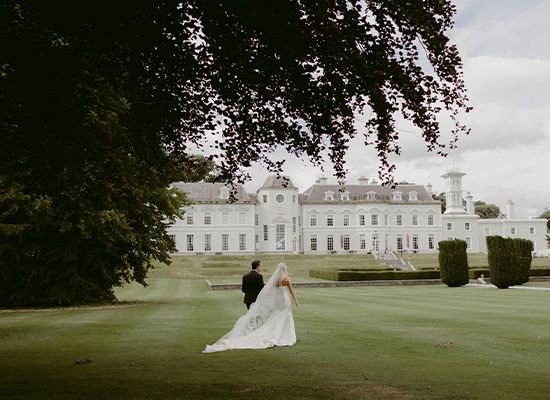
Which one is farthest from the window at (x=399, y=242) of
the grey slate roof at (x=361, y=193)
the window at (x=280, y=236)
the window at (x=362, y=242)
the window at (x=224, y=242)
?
the window at (x=224, y=242)

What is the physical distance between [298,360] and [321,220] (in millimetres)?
78694

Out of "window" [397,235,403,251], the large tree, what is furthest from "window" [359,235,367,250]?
the large tree

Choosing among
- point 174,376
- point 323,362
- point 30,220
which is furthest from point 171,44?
point 30,220

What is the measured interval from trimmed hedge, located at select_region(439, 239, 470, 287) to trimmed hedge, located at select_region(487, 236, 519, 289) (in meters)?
2.36

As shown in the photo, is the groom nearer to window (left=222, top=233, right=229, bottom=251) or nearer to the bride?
the bride

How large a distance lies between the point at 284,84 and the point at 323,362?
421 cm

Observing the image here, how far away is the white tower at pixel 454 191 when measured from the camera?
94319mm

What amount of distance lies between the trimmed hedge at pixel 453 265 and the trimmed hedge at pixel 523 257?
10.4 feet

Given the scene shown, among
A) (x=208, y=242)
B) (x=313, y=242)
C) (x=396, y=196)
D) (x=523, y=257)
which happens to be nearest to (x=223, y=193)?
(x=208, y=242)

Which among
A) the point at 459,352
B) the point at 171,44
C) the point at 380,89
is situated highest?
the point at 171,44

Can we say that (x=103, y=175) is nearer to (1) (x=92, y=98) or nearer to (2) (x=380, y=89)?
(1) (x=92, y=98)

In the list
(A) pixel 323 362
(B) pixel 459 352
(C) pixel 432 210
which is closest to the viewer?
(A) pixel 323 362

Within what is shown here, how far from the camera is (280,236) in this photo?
8494 centimetres

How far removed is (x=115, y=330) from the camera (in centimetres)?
1424
